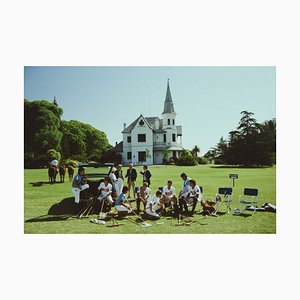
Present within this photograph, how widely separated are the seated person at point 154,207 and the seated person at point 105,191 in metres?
1.02

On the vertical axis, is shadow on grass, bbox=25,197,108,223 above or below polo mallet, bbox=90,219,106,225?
above

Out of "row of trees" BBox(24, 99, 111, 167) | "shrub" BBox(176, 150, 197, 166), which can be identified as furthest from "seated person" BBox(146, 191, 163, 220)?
"shrub" BBox(176, 150, 197, 166)

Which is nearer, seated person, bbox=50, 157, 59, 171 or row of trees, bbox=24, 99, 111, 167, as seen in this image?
row of trees, bbox=24, 99, 111, 167

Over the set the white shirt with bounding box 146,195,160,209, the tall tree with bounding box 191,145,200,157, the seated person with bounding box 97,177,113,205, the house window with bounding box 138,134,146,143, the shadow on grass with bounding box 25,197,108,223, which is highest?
the house window with bounding box 138,134,146,143

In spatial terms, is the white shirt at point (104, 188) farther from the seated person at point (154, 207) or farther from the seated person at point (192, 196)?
the seated person at point (192, 196)

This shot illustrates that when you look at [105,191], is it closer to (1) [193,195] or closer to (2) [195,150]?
(1) [193,195]

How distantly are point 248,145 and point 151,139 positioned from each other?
458cm

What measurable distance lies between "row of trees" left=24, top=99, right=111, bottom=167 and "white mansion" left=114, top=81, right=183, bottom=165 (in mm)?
948

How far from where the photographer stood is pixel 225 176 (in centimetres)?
1205

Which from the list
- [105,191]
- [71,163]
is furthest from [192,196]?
[71,163]

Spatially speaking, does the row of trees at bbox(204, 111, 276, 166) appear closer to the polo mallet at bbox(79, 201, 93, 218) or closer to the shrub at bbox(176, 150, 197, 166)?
the shrub at bbox(176, 150, 197, 166)

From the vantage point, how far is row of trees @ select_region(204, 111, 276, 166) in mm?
9711

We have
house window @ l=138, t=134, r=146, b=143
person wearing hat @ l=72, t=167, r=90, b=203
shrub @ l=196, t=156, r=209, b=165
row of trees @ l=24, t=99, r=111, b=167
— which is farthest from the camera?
house window @ l=138, t=134, r=146, b=143
